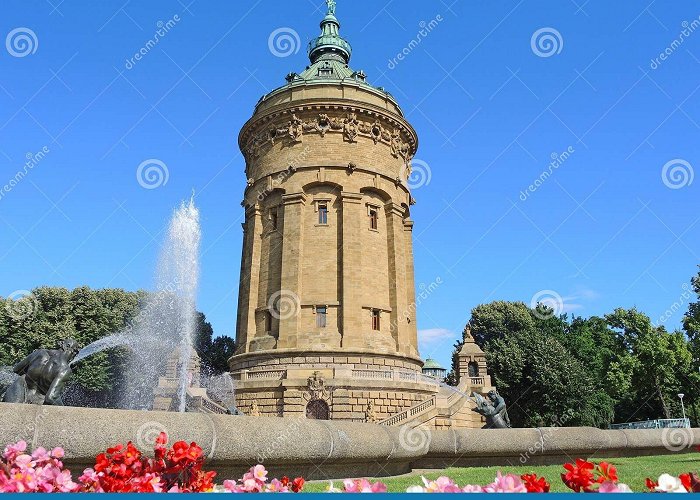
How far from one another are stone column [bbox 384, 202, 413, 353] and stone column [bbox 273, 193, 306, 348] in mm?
5939

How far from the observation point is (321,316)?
99.5ft

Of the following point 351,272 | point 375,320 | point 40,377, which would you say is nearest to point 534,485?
point 40,377

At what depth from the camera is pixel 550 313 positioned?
2391 inches

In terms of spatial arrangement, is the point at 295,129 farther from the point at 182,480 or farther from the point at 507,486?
the point at 507,486

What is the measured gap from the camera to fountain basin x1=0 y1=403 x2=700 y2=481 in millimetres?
6465

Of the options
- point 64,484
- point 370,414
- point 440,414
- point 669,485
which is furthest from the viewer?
point 370,414

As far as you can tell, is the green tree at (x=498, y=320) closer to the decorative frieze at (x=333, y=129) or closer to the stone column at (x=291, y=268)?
the decorative frieze at (x=333, y=129)

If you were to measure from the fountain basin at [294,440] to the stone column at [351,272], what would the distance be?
56.6ft

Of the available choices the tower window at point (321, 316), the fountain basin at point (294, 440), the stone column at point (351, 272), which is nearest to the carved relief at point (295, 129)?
the stone column at point (351, 272)

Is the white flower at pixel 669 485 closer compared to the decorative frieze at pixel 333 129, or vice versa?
the white flower at pixel 669 485

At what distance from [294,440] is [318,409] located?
19.3 meters

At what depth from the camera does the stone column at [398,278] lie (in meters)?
32.0

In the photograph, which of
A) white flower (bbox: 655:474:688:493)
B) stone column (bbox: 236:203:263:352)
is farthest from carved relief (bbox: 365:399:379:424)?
white flower (bbox: 655:474:688:493)

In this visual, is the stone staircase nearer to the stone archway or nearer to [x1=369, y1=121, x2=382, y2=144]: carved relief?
the stone archway
